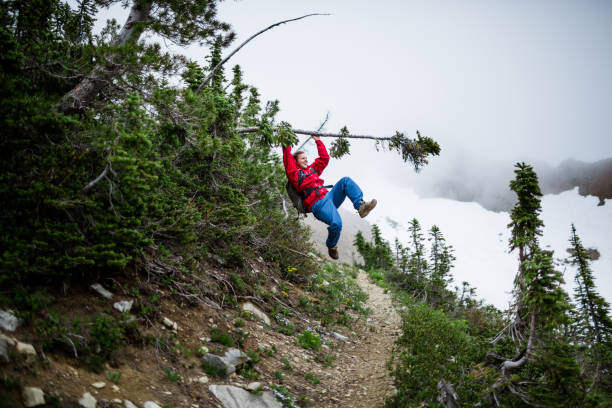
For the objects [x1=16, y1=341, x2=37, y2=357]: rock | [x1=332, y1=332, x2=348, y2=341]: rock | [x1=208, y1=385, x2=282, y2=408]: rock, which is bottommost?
[x1=208, y1=385, x2=282, y2=408]: rock

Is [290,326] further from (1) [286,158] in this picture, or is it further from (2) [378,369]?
(1) [286,158]

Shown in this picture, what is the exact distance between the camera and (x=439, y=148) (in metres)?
7.65

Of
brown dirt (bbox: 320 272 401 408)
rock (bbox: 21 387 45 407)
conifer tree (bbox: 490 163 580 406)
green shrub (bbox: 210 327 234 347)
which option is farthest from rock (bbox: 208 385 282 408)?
conifer tree (bbox: 490 163 580 406)

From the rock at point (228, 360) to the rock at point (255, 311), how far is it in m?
1.65

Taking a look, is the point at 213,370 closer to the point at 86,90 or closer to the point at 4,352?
the point at 4,352

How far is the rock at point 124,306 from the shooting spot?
14.3ft

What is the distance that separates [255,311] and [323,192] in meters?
3.18

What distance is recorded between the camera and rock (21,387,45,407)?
106 inches

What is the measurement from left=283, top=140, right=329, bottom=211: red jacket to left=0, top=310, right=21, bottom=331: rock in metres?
5.29

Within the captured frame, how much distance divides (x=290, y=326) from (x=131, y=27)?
7.19 meters

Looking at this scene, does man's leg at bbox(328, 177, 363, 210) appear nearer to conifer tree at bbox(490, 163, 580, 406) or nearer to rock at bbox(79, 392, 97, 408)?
conifer tree at bbox(490, 163, 580, 406)

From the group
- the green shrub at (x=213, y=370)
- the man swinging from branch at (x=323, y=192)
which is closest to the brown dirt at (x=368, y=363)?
the green shrub at (x=213, y=370)

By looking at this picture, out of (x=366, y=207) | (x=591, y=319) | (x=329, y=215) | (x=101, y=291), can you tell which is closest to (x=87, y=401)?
(x=101, y=291)

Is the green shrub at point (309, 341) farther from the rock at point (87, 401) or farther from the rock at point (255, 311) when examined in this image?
the rock at point (87, 401)
